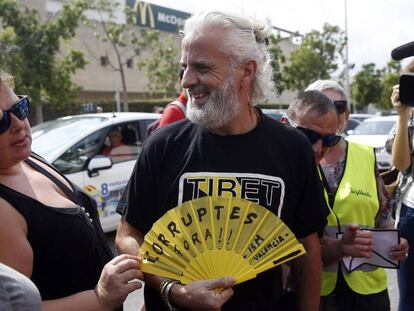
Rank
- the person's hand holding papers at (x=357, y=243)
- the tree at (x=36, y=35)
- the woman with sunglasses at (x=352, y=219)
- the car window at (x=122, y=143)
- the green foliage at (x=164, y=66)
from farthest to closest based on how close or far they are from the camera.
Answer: the green foliage at (x=164, y=66)
the tree at (x=36, y=35)
the car window at (x=122, y=143)
the woman with sunglasses at (x=352, y=219)
the person's hand holding papers at (x=357, y=243)

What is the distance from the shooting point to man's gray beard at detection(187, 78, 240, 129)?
73.1 inches

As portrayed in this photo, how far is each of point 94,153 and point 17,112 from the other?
14.2ft

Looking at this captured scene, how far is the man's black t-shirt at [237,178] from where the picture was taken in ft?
5.95

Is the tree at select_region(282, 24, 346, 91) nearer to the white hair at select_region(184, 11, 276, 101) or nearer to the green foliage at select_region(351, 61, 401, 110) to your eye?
the green foliage at select_region(351, 61, 401, 110)

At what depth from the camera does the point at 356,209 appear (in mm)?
2359

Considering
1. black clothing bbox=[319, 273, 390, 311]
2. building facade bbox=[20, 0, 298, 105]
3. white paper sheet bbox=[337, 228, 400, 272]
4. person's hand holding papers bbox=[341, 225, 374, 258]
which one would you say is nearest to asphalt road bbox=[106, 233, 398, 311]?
black clothing bbox=[319, 273, 390, 311]

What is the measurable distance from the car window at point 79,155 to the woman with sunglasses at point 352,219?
3877mm

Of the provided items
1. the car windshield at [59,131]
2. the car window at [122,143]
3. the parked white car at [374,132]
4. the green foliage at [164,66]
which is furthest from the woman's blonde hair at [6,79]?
the green foliage at [164,66]

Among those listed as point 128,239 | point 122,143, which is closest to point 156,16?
point 122,143

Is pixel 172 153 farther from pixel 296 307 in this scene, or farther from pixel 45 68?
pixel 45 68

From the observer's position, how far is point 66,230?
5.75ft

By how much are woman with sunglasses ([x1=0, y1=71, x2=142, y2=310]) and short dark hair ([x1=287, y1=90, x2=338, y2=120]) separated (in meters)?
1.24

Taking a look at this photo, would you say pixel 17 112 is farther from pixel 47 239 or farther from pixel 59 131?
pixel 59 131

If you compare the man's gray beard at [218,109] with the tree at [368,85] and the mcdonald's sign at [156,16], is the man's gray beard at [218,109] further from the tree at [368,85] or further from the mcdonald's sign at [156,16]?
the tree at [368,85]
